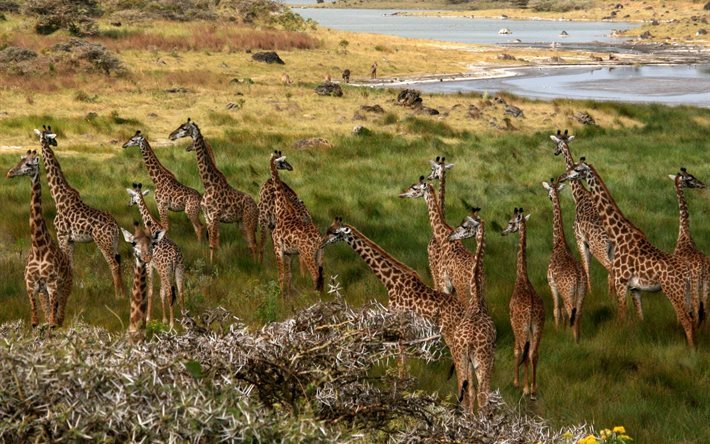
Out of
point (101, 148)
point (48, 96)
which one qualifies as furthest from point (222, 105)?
point (101, 148)

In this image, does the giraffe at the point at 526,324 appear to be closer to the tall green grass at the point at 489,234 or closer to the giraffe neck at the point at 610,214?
the tall green grass at the point at 489,234

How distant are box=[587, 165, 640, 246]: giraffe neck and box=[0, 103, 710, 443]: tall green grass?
40.5 inches

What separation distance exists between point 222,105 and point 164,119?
3477 mm

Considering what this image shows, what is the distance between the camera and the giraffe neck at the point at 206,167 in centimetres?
1426

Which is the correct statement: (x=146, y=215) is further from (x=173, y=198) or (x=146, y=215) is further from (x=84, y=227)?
(x=173, y=198)

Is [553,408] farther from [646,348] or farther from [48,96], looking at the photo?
[48,96]

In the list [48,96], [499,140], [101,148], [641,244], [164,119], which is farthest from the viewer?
[48,96]

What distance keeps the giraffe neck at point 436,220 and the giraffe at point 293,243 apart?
5.05 ft

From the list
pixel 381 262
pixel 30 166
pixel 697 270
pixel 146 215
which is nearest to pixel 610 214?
pixel 697 270

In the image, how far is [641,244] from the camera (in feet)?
35.4

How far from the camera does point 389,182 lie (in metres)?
20.3

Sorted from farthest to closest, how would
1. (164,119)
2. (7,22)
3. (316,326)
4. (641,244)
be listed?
(7,22) → (164,119) → (641,244) → (316,326)

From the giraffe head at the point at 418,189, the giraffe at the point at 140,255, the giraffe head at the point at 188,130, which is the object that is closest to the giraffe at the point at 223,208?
the giraffe head at the point at 188,130

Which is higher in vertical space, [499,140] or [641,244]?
[641,244]
